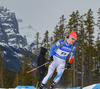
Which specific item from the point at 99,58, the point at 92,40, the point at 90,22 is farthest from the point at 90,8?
the point at 99,58

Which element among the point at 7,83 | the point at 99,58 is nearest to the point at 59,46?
the point at 99,58

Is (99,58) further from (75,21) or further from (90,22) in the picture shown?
(75,21)

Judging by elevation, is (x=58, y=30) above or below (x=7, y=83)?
above

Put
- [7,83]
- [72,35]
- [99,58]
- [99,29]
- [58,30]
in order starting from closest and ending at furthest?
[72,35] < [99,29] < [58,30] < [99,58] < [7,83]

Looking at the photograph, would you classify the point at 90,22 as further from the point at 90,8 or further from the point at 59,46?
the point at 59,46

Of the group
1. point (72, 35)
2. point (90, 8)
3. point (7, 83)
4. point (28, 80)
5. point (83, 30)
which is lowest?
point (7, 83)

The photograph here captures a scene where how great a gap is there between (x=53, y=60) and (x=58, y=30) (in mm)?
35820

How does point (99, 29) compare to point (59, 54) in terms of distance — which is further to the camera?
point (99, 29)

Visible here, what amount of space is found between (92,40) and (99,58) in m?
11.4

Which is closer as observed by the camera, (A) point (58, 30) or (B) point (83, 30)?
(B) point (83, 30)

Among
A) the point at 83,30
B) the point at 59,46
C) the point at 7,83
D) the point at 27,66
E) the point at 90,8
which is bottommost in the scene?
the point at 7,83

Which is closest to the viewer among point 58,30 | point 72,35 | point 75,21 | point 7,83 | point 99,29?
point 72,35

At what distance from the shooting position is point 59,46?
659cm

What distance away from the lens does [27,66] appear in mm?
50812
